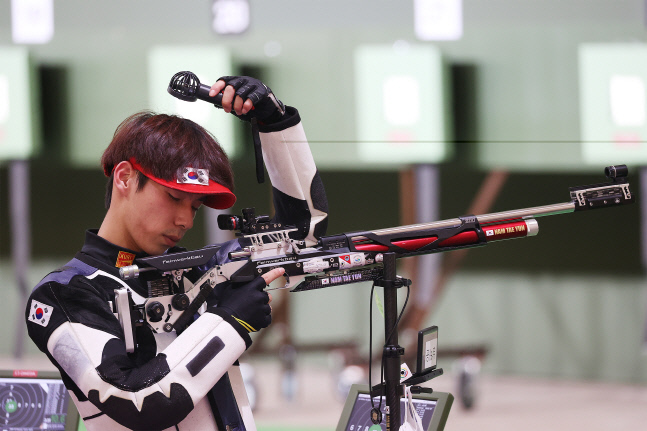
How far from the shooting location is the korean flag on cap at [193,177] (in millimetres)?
1329

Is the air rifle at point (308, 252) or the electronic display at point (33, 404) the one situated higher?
the air rifle at point (308, 252)

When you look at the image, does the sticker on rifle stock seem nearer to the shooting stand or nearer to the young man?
the young man

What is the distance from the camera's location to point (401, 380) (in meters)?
1.41

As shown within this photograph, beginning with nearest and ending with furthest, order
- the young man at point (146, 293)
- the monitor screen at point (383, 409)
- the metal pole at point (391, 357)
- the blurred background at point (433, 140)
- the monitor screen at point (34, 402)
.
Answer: the young man at point (146, 293) < the metal pole at point (391, 357) < the monitor screen at point (383, 409) < the monitor screen at point (34, 402) < the blurred background at point (433, 140)

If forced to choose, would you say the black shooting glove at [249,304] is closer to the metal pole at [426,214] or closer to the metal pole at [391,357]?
the metal pole at [391,357]

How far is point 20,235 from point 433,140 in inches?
77.1

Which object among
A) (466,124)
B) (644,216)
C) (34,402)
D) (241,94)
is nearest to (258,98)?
(241,94)

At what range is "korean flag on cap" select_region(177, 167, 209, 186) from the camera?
1.33 m

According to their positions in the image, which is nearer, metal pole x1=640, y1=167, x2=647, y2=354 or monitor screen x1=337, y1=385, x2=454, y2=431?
monitor screen x1=337, y1=385, x2=454, y2=431

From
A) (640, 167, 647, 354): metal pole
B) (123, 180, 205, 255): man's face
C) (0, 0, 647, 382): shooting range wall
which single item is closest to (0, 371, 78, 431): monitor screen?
(123, 180, 205, 255): man's face

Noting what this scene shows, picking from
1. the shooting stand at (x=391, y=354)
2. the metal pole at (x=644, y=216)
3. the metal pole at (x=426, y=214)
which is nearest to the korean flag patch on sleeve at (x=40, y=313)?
the shooting stand at (x=391, y=354)

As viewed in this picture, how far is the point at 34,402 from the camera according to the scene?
1.83 metres

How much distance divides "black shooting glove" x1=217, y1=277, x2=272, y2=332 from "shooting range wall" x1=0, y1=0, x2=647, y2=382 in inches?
64.4

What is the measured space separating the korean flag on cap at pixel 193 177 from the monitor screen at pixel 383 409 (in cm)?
58
